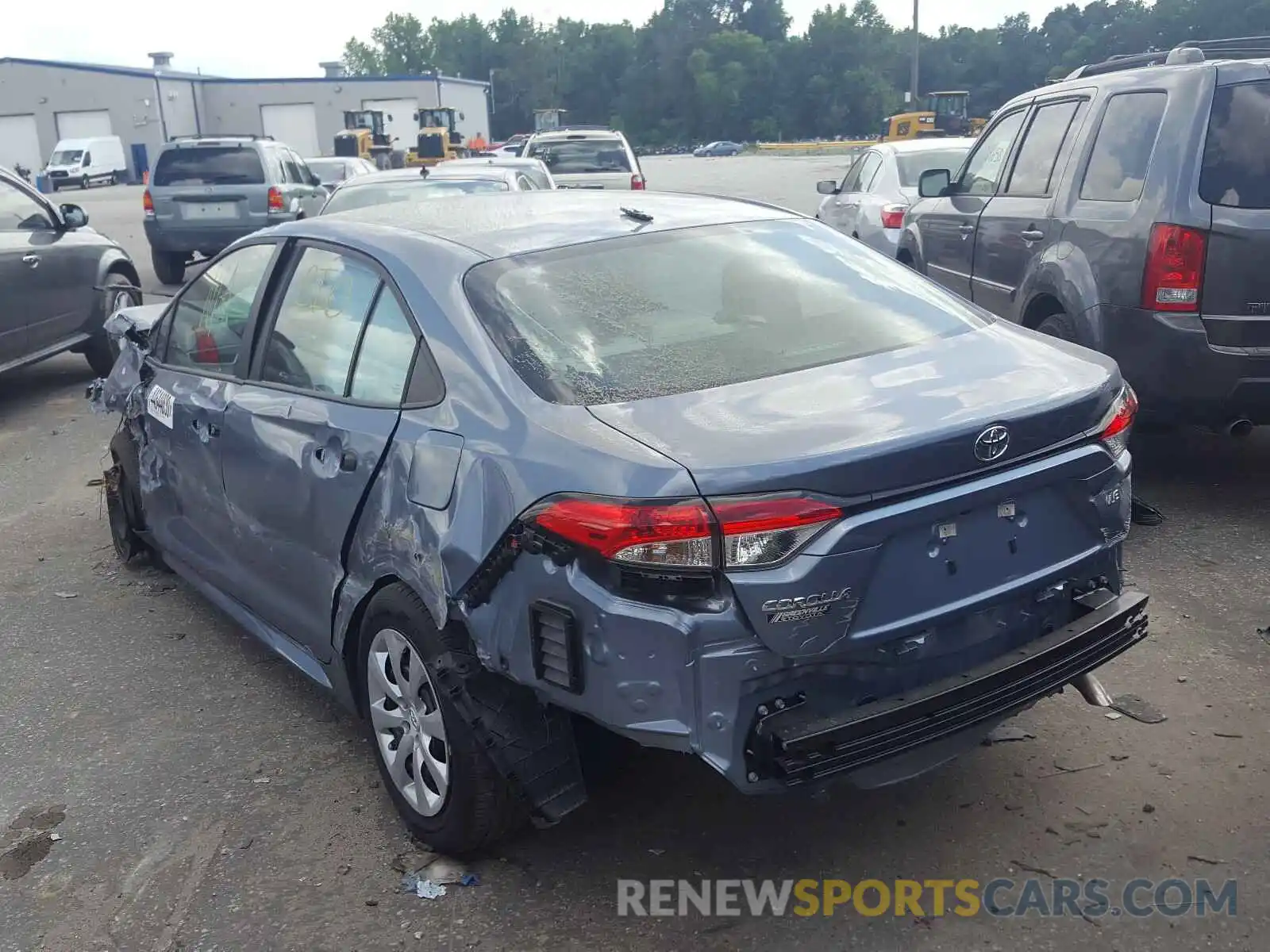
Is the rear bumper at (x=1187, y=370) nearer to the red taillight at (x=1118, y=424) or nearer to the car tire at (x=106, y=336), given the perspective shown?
the red taillight at (x=1118, y=424)

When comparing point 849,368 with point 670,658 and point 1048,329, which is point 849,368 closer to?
point 670,658

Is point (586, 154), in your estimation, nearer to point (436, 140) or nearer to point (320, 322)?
point (320, 322)

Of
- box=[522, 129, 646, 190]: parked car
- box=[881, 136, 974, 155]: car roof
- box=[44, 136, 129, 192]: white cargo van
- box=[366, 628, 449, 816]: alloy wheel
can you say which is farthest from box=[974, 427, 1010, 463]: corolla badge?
box=[44, 136, 129, 192]: white cargo van

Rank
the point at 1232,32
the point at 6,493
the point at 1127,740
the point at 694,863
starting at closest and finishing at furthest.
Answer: the point at 694,863 < the point at 1127,740 < the point at 6,493 < the point at 1232,32

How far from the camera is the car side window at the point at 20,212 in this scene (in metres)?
8.77

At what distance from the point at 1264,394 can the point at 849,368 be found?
2858 mm

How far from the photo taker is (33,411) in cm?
913

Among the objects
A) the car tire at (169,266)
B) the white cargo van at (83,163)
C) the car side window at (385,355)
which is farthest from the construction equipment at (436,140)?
the car side window at (385,355)

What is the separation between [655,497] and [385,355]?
1207 millimetres

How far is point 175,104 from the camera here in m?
69.1

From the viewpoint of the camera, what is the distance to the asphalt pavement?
2951mm

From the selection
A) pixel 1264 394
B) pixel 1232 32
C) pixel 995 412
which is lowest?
pixel 1264 394

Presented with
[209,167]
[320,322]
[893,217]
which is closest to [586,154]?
[209,167]

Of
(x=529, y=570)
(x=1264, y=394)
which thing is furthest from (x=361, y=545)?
(x=1264, y=394)
